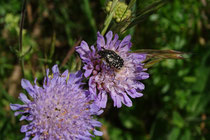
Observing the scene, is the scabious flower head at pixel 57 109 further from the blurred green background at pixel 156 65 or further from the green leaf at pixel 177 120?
the green leaf at pixel 177 120

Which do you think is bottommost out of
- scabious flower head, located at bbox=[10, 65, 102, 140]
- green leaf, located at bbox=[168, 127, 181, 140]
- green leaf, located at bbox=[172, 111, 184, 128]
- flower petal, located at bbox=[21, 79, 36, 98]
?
green leaf, located at bbox=[168, 127, 181, 140]

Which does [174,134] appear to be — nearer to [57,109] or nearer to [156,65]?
[156,65]

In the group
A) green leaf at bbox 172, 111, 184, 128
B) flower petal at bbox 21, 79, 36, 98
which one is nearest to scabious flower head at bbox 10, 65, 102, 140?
flower petal at bbox 21, 79, 36, 98

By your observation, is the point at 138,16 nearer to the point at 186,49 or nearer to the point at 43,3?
the point at 186,49

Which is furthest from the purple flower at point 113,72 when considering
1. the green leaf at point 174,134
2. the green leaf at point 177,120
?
the green leaf at point 174,134

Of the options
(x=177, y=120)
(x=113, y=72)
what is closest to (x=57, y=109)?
(x=113, y=72)

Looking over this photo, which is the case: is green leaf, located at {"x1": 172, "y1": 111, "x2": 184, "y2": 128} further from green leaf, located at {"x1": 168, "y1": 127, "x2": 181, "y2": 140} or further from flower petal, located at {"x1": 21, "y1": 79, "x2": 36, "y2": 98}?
flower petal, located at {"x1": 21, "y1": 79, "x2": 36, "y2": 98}
